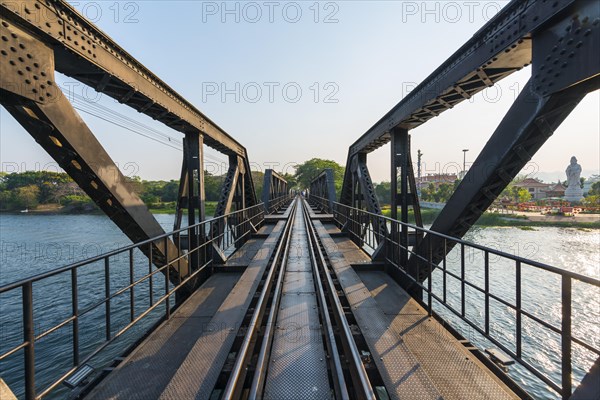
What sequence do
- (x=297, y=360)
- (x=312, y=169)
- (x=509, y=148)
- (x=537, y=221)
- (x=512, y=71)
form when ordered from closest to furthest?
(x=297, y=360) < (x=509, y=148) < (x=512, y=71) < (x=537, y=221) < (x=312, y=169)

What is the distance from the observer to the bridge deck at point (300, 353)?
8.84ft

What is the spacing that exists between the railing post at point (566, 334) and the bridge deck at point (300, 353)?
0.49 meters

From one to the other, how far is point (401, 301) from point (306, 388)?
8.45ft

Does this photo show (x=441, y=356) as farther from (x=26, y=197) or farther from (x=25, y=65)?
(x=26, y=197)

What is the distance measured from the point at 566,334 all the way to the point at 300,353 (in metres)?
2.37

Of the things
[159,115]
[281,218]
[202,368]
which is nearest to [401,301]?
[202,368]

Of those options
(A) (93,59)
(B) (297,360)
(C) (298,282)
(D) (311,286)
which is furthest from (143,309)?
(B) (297,360)

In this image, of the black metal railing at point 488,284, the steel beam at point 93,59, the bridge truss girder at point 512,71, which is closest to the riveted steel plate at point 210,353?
the black metal railing at point 488,284

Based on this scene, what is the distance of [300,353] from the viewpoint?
130 inches

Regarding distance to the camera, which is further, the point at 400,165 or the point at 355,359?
the point at 400,165

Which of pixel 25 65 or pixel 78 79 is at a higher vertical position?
pixel 78 79

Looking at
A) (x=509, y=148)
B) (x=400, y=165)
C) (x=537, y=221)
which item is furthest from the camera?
(x=537, y=221)

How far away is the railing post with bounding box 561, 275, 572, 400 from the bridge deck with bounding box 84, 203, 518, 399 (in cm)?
49

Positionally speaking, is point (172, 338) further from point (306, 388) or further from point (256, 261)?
point (256, 261)
